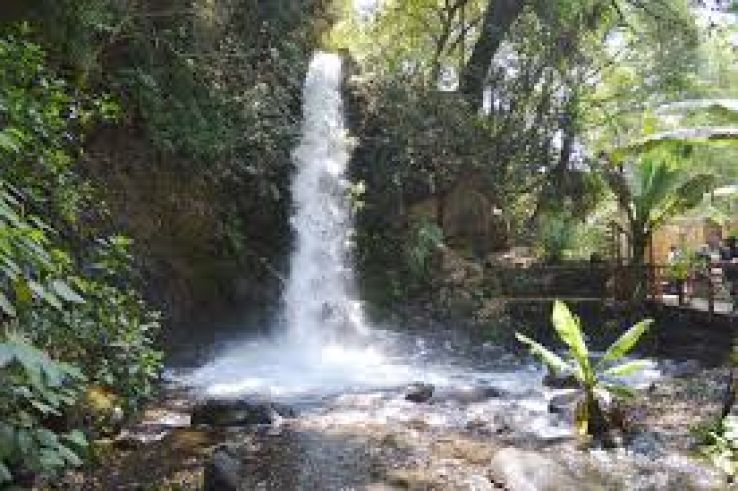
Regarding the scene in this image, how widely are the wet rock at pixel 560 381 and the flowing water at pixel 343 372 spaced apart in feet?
0.73

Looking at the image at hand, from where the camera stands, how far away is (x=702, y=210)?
75.9 feet

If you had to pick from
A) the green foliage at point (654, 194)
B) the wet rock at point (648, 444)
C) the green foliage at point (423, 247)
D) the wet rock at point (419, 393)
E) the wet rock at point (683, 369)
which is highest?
the green foliage at point (654, 194)

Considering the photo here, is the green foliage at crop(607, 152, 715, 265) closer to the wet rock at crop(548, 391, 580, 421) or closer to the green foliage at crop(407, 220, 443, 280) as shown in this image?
the green foliage at crop(407, 220, 443, 280)

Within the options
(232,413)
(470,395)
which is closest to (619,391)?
(470,395)

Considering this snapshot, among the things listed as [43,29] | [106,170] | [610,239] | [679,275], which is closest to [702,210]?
[610,239]

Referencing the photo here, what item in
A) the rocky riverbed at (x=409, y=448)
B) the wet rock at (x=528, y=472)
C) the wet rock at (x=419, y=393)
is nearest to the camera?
the wet rock at (x=528, y=472)

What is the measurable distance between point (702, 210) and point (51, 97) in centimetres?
2104

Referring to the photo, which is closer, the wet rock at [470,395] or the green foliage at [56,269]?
the green foliage at [56,269]

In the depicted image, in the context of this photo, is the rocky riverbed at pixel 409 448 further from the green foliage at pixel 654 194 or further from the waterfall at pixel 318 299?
the green foliage at pixel 654 194

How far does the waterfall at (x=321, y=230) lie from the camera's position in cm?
1597

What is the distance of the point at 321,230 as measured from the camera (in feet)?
55.7

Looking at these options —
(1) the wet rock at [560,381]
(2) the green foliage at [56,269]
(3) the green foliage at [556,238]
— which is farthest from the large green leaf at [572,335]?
(3) the green foliage at [556,238]

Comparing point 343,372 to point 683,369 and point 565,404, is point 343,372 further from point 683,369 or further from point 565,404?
point 683,369

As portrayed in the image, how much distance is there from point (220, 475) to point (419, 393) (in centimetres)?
466
